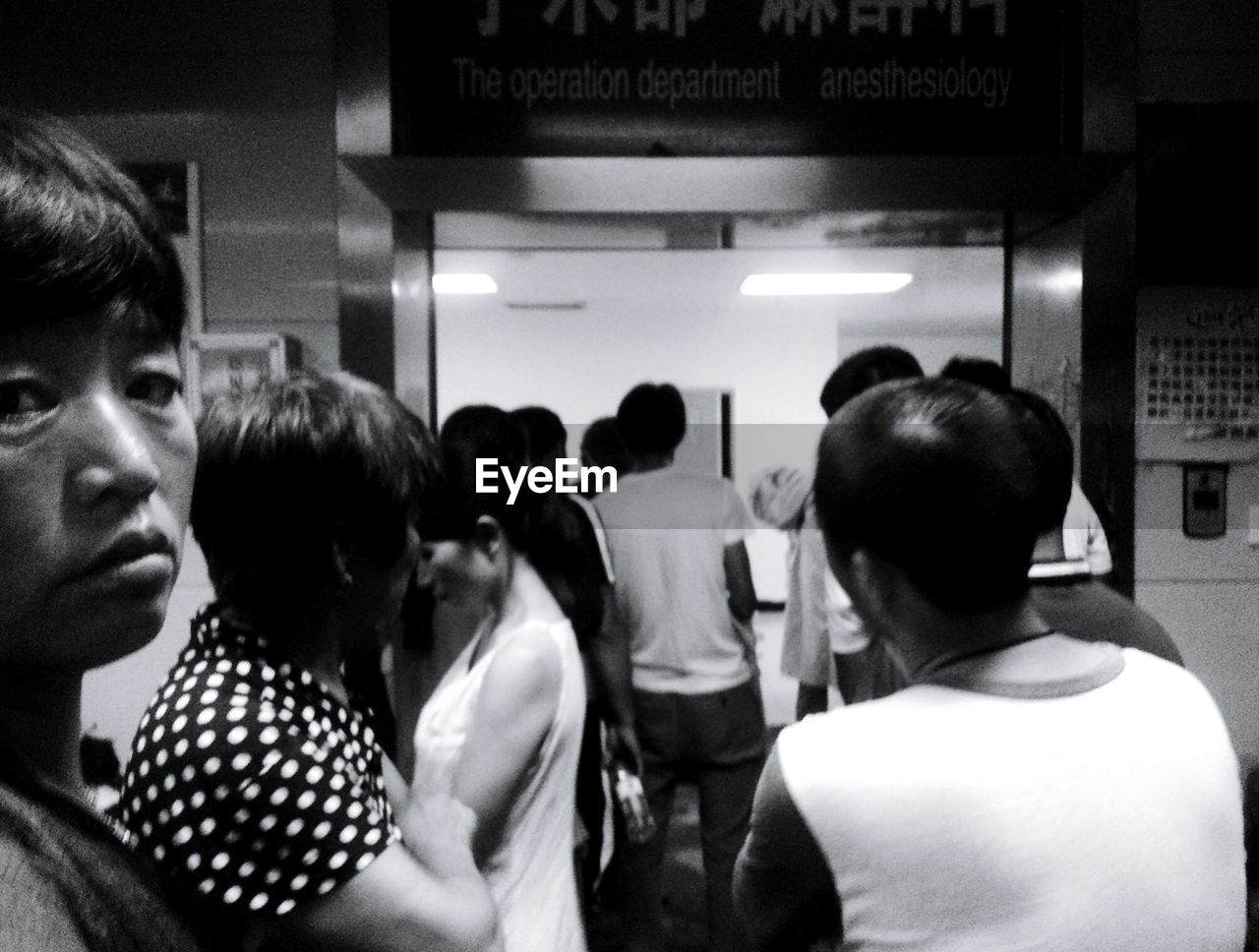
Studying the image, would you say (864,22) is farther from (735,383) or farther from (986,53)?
(735,383)

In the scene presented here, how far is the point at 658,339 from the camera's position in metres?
8.50

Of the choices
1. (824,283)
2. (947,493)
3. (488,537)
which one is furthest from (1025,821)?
(824,283)

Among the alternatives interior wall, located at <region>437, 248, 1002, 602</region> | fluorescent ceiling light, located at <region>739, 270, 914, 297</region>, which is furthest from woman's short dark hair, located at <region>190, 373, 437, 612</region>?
interior wall, located at <region>437, 248, 1002, 602</region>

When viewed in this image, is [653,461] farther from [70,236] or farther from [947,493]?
[70,236]

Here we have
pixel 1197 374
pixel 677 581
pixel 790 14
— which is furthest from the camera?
pixel 677 581

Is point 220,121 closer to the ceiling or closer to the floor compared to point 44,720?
closer to the ceiling

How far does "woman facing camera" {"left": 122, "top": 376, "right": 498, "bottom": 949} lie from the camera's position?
0.72 meters

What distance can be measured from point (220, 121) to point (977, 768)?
211 centimetres

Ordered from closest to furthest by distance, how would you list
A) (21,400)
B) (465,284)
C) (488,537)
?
(21,400), (488,537), (465,284)

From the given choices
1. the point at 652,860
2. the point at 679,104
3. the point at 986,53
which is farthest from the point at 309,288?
the point at 652,860

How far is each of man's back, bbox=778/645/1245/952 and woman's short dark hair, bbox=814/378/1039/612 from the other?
0.41 feet

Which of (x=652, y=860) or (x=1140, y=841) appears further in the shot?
(x=652, y=860)

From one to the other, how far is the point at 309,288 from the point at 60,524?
1.94m

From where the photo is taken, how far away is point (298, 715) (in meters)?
0.80
